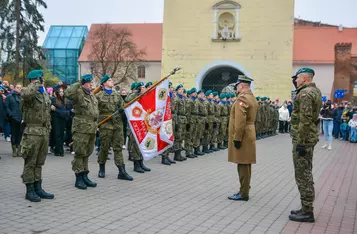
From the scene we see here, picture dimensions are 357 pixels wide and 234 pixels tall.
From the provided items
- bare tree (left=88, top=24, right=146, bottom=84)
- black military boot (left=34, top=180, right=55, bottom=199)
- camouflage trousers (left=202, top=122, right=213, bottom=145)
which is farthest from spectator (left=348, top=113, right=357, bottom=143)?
bare tree (left=88, top=24, right=146, bottom=84)

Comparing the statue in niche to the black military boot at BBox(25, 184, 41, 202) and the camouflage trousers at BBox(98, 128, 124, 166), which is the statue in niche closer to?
the camouflage trousers at BBox(98, 128, 124, 166)

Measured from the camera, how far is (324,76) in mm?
47031

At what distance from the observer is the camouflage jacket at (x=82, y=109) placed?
757 centimetres

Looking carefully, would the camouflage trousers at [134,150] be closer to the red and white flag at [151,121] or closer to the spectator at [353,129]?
the red and white flag at [151,121]

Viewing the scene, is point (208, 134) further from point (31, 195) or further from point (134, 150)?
point (31, 195)

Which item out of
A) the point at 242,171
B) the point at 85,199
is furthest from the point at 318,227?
the point at 85,199

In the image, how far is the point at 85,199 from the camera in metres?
7.00

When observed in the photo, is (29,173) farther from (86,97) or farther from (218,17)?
(218,17)

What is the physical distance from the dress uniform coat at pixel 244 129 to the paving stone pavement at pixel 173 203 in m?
0.78

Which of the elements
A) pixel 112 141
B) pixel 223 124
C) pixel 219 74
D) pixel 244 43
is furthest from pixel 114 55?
pixel 112 141

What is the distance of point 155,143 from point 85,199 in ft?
9.26

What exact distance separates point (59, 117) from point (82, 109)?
5.02 metres

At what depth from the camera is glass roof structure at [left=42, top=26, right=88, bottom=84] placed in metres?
59.0

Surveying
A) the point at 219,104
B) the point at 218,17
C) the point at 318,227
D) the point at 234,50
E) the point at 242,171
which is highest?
the point at 218,17
